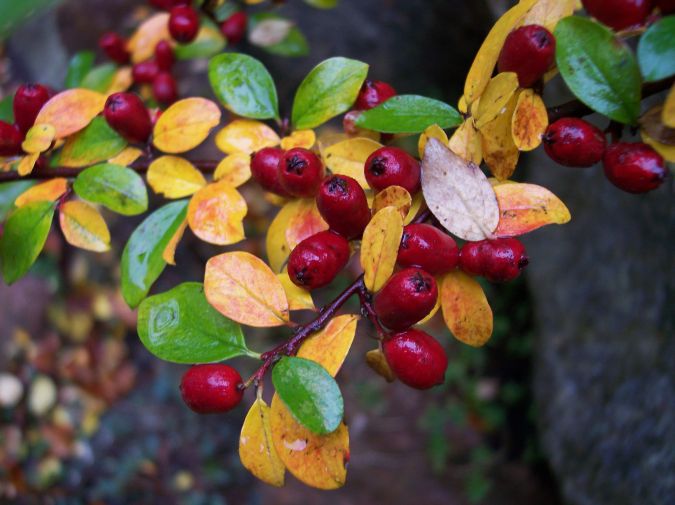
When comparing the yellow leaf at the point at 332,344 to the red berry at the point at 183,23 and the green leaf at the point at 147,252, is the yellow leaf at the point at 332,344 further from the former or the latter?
the red berry at the point at 183,23

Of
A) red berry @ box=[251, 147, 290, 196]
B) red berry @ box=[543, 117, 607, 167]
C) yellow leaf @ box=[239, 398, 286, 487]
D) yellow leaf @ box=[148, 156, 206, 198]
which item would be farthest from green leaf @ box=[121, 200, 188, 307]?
red berry @ box=[543, 117, 607, 167]

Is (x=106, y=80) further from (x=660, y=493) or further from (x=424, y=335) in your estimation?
(x=660, y=493)

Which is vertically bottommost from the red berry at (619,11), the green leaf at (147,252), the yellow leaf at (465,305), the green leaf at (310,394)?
the green leaf at (147,252)

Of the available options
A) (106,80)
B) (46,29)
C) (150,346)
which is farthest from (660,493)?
(46,29)

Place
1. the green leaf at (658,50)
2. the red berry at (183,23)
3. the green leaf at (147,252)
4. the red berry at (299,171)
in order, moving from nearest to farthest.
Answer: the green leaf at (658,50) < the red berry at (299,171) < the green leaf at (147,252) < the red berry at (183,23)

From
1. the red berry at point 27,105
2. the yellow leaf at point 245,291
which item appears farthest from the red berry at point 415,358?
the red berry at point 27,105

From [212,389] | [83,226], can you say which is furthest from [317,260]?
[83,226]

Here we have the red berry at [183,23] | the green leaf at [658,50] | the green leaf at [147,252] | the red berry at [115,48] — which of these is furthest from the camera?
the red berry at [115,48]
